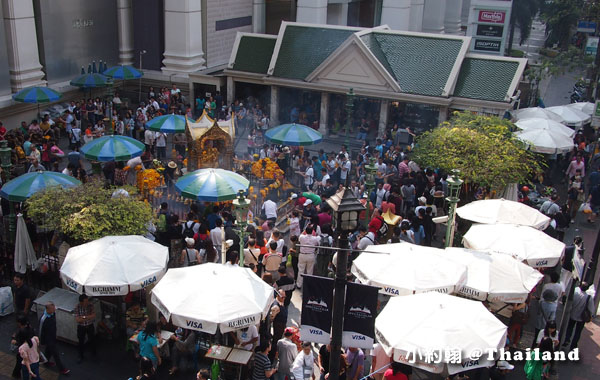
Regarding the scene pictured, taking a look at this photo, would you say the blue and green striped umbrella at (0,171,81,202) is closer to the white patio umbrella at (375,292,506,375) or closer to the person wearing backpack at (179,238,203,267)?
the person wearing backpack at (179,238,203,267)

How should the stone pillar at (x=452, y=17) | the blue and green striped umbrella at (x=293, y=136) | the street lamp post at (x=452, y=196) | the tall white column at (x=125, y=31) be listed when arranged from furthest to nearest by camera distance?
1. the stone pillar at (x=452, y=17)
2. the tall white column at (x=125, y=31)
3. the blue and green striped umbrella at (x=293, y=136)
4. the street lamp post at (x=452, y=196)

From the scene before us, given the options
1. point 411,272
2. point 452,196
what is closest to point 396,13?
point 452,196

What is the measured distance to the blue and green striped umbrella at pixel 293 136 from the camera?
20.3 metres

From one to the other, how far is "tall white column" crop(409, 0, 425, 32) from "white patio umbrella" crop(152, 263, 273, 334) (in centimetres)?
3409

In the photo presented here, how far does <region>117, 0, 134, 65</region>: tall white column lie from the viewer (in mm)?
32531

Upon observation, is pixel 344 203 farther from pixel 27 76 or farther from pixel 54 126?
pixel 27 76

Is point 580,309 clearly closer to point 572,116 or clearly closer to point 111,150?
point 111,150

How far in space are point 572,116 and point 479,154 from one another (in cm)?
1181

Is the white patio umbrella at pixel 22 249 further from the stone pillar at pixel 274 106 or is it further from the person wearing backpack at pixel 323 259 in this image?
the stone pillar at pixel 274 106

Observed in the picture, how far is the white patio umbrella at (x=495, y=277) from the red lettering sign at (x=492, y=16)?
26.8 metres

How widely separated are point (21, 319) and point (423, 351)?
6876 mm

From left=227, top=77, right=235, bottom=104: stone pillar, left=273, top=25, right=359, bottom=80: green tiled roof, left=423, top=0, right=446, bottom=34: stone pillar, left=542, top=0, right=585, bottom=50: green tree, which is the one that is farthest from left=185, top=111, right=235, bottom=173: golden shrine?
left=542, top=0, right=585, bottom=50: green tree

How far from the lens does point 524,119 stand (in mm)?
23891

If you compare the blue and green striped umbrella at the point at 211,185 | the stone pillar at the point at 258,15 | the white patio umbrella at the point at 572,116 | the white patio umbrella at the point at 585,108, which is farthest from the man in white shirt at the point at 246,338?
the stone pillar at the point at 258,15
